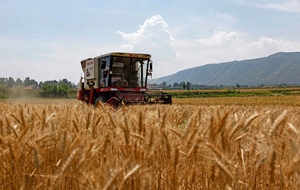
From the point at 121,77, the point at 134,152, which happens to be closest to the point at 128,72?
the point at 121,77

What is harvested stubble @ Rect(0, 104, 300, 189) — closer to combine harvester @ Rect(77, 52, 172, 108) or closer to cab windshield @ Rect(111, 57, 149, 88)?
combine harvester @ Rect(77, 52, 172, 108)

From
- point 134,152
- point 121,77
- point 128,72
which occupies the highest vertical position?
point 128,72

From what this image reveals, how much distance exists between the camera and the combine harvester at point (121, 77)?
11.7 meters

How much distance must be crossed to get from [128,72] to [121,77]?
440 mm

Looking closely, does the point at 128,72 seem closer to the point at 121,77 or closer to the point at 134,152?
the point at 121,77

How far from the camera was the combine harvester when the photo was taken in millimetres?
11664

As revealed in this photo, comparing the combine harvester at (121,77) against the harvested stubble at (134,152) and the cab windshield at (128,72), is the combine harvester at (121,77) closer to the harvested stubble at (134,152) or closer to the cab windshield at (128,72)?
the cab windshield at (128,72)

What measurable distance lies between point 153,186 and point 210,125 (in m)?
0.83

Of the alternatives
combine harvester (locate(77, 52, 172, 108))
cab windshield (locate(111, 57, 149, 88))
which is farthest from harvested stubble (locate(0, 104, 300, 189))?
cab windshield (locate(111, 57, 149, 88))

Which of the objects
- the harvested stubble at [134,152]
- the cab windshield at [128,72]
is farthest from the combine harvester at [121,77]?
the harvested stubble at [134,152]

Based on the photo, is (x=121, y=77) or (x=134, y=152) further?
(x=121, y=77)

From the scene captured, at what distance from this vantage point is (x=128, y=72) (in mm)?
12305

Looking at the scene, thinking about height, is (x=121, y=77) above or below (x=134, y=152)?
above

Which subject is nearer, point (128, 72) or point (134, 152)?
point (134, 152)
